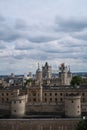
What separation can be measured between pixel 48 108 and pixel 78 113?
6.00 m

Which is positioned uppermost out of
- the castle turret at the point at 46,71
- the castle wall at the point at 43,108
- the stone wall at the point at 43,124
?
the castle turret at the point at 46,71

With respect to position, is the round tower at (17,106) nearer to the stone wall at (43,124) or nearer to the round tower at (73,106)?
the stone wall at (43,124)

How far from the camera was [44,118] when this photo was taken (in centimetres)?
6166

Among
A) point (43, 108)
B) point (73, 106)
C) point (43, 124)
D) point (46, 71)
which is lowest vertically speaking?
point (43, 124)

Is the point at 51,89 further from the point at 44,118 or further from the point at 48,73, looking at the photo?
the point at 48,73

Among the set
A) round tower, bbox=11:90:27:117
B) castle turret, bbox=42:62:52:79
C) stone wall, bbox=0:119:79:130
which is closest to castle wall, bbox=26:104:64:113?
round tower, bbox=11:90:27:117

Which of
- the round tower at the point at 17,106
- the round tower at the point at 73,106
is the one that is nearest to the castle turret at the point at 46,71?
the round tower at the point at 17,106

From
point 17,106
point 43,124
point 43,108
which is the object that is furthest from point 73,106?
point 17,106

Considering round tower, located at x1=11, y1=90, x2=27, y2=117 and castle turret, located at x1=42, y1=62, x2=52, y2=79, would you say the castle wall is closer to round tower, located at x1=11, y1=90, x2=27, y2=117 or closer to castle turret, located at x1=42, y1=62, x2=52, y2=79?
round tower, located at x1=11, y1=90, x2=27, y2=117

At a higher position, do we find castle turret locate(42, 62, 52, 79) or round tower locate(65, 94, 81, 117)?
castle turret locate(42, 62, 52, 79)

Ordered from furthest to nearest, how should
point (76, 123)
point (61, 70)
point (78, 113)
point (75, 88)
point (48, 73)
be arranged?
point (48, 73)
point (61, 70)
point (75, 88)
point (78, 113)
point (76, 123)

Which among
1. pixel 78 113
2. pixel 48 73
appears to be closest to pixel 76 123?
pixel 78 113

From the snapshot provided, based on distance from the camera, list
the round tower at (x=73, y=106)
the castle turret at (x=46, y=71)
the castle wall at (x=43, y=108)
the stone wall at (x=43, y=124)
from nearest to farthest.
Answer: the stone wall at (x=43, y=124) < the round tower at (x=73, y=106) < the castle wall at (x=43, y=108) < the castle turret at (x=46, y=71)

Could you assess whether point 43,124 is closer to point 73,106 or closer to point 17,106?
point 73,106
